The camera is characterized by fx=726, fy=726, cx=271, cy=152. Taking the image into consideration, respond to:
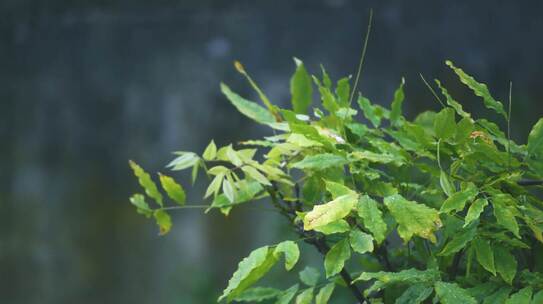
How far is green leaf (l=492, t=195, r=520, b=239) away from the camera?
67 centimetres

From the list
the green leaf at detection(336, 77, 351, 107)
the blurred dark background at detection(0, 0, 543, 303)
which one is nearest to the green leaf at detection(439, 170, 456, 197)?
the green leaf at detection(336, 77, 351, 107)

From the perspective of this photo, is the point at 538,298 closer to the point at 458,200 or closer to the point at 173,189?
the point at 458,200

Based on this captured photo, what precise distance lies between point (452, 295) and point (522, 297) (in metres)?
0.06

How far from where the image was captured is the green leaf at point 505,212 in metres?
0.67

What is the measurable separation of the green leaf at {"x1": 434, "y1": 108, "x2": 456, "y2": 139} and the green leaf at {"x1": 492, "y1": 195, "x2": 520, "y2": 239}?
9cm

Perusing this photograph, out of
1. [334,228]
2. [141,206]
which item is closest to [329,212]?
[334,228]

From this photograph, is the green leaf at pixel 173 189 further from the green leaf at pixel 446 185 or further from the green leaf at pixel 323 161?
the green leaf at pixel 446 185

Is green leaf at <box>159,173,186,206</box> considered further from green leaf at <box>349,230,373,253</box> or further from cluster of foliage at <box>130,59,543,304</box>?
green leaf at <box>349,230,373,253</box>

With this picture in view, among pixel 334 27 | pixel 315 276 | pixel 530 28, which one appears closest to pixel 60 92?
pixel 334 27

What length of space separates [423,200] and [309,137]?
0.19m

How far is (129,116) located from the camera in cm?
293

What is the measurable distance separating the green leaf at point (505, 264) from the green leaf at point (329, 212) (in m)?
0.16

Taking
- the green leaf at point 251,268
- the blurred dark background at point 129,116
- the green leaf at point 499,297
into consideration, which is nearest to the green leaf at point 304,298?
the green leaf at point 251,268

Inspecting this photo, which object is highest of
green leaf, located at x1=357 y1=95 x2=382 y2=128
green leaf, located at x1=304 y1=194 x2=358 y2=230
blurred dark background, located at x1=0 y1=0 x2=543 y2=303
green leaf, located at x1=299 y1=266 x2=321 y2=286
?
green leaf, located at x1=357 y1=95 x2=382 y2=128
